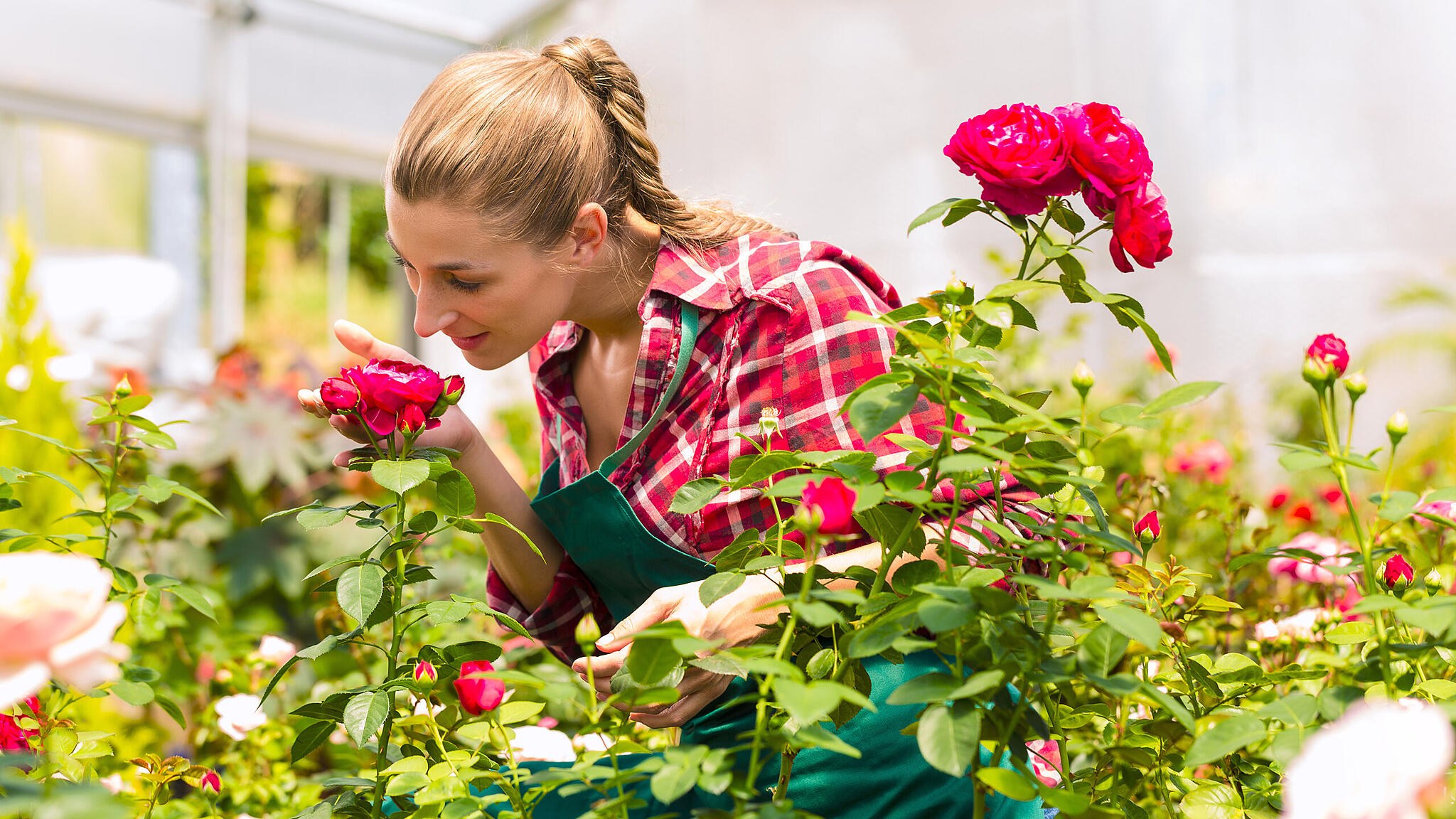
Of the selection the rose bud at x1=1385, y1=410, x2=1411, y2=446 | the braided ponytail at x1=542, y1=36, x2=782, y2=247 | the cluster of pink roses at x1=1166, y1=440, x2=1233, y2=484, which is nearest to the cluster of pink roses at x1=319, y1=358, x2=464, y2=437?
the braided ponytail at x1=542, y1=36, x2=782, y2=247

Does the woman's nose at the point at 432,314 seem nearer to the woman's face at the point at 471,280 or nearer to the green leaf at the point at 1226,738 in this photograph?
the woman's face at the point at 471,280

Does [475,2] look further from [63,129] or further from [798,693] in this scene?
[798,693]

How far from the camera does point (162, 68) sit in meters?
5.29

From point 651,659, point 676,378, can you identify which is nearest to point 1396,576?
point 651,659

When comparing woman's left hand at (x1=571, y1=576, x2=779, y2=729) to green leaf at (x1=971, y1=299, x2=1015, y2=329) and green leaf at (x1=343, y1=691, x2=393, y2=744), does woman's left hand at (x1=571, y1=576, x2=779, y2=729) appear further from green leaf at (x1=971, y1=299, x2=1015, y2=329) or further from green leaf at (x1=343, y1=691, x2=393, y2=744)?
green leaf at (x1=971, y1=299, x2=1015, y2=329)

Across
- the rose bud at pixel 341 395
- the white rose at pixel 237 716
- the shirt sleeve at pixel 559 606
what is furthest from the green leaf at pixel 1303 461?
the white rose at pixel 237 716

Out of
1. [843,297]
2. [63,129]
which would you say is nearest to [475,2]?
[63,129]

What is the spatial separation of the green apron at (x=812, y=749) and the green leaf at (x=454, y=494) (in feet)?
0.82

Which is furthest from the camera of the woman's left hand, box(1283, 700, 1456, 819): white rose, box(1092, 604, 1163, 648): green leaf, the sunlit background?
the sunlit background

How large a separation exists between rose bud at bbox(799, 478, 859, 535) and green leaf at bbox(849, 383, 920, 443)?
51 mm

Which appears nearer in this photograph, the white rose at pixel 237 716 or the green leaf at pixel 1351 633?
the green leaf at pixel 1351 633

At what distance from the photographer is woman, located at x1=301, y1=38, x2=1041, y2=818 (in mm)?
1104

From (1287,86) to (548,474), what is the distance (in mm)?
2882

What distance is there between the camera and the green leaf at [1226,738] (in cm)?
56
